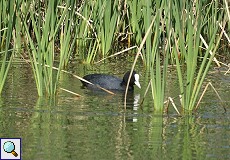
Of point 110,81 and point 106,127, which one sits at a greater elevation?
point 106,127

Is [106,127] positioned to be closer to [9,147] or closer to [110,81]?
[9,147]

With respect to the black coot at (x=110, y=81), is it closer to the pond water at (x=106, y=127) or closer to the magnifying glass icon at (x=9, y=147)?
the pond water at (x=106, y=127)

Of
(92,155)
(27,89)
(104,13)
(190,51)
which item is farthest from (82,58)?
(92,155)

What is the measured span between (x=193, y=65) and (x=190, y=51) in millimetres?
153

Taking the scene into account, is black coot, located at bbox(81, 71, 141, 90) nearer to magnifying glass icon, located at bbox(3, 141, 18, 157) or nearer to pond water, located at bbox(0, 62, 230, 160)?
pond water, located at bbox(0, 62, 230, 160)

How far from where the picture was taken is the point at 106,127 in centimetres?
771

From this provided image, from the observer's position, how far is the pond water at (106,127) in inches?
263

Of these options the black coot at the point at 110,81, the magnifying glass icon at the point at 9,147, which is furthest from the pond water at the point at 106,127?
the black coot at the point at 110,81

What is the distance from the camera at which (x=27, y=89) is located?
32.7ft

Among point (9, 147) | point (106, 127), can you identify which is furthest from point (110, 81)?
point (9, 147)

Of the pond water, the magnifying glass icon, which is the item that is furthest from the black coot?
the magnifying glass icon

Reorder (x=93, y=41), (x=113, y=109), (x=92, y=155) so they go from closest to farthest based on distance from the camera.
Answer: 1. (x=92, y=155)
2. (x=113, y=109)
3. (x=93, y=41)

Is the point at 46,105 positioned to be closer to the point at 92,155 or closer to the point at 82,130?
the point at 82,130

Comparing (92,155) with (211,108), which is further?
(211,108)
